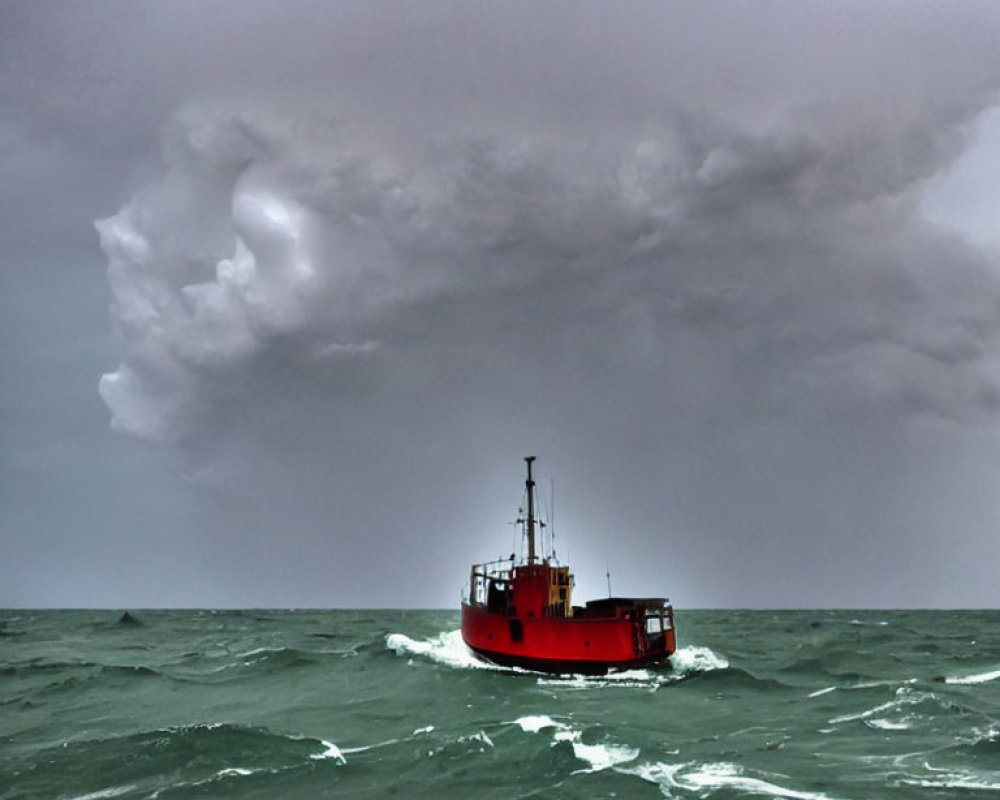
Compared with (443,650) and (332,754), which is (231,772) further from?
(443,650)

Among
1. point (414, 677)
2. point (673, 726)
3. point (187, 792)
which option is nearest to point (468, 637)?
point (414, 677)

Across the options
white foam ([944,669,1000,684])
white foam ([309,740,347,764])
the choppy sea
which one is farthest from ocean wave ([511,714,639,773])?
white foam ([944,669,1000,684])

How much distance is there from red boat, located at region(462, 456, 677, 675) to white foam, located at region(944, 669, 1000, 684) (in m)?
15.6

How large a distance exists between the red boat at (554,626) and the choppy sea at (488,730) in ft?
3.74

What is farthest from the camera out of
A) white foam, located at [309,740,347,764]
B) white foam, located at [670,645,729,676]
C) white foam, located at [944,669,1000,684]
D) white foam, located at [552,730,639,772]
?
white foam, located at [670,645,729,676]

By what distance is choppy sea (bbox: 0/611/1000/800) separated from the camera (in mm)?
21078

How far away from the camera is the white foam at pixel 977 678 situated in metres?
42.2

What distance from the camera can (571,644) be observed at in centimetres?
4181

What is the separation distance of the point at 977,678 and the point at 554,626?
24.8 meters

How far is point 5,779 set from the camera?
2188cm

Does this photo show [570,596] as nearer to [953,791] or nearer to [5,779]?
[953,791]

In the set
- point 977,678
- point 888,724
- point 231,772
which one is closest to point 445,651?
point 977,678

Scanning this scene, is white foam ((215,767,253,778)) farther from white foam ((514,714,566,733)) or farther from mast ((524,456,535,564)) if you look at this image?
mast ((524,456,535,564))

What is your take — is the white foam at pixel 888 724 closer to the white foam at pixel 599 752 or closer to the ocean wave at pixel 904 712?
the ocean wave at pixel 904 712
